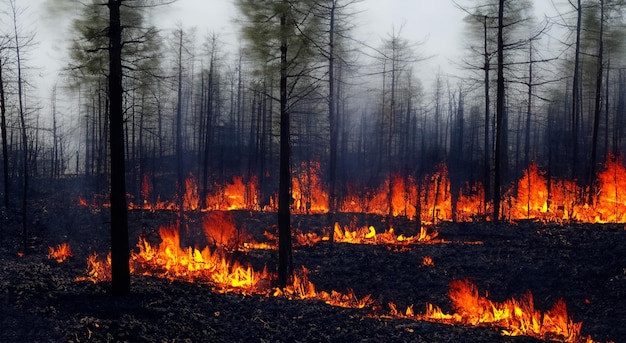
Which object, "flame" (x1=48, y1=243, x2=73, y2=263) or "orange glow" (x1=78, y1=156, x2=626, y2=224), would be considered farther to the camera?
"orange glow" (x1=78, y1=156, x2=626, y2=224)

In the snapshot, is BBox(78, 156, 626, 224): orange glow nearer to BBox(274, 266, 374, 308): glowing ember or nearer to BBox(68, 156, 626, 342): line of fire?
BBox(68, 156, 626, 342): line of fire

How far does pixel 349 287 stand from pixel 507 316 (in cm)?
405

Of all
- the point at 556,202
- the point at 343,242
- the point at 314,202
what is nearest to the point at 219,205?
the point at 314,202

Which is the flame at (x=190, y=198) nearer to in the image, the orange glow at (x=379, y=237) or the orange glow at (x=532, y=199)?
the orange glow at (x=379, y=237)

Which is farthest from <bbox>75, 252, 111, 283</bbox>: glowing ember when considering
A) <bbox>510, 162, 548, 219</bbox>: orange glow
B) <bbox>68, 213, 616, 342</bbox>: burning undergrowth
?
<bbox>510, 162, 548, 219</bbox>: orange glow

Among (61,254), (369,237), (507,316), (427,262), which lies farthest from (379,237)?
(61,254)

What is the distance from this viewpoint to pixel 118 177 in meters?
9.14

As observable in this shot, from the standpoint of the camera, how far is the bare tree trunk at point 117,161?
9.04m

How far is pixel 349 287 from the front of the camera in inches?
465

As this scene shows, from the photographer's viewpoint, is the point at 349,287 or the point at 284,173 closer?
the point at 284,173

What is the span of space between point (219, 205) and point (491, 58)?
17238 millimetres

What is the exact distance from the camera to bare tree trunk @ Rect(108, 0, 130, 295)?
9.04 metres

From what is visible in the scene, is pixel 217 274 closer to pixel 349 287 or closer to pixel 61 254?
pixel 349 287

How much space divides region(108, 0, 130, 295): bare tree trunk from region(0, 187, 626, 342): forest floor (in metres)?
0.53
